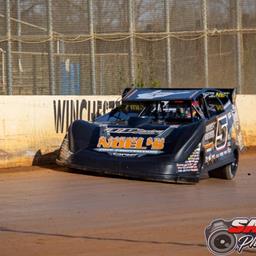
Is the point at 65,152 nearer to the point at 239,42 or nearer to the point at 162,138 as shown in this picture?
the point at 162,138

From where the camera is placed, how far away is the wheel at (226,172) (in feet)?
43.0

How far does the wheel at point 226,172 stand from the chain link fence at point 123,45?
6389 mm

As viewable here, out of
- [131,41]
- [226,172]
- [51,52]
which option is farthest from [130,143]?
[131,41]

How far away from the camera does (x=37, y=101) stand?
15.2m

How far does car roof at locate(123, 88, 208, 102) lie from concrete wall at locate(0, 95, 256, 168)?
213cm

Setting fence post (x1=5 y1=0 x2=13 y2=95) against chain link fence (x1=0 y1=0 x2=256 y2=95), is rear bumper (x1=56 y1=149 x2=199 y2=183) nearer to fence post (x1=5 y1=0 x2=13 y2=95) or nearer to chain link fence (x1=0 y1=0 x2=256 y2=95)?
fence post (x1=5 y1=0 x2=13 y2=95)

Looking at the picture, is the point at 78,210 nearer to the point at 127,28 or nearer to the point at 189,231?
the point at 189,231

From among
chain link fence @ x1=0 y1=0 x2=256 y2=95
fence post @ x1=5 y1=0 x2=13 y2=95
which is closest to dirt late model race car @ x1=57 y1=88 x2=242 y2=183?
fence post @ x1=5 y1=0 x2=13 y2=95

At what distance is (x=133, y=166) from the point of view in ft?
39.8

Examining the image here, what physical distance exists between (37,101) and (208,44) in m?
6.35

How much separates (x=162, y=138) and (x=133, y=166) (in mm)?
673

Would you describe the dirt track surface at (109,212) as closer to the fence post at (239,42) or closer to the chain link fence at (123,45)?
the chain link fence at (123,45)

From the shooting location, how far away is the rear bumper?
1191cm

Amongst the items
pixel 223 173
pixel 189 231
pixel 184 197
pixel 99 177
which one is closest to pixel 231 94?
pixel 223 173
